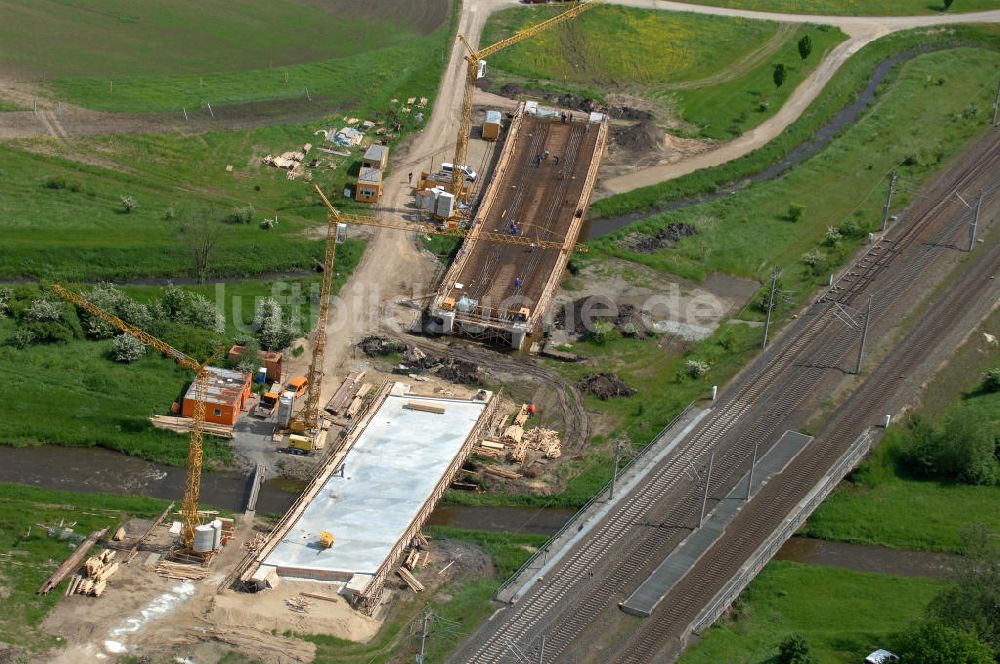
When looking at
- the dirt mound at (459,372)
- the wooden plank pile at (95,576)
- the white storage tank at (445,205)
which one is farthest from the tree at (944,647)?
the white storage tank at (445,205)

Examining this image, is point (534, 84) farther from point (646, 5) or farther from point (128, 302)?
point (128, 302)

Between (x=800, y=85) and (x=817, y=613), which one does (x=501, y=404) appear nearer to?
(x=817, y=613)

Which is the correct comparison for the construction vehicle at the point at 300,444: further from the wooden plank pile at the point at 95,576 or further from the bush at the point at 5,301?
the bush at the point at 5,301

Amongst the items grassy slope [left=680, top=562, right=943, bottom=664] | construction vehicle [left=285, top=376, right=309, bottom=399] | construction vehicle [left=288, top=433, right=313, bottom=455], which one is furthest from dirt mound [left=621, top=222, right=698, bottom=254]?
grassy slope [left=680, top=562, right=943, bottom=664]

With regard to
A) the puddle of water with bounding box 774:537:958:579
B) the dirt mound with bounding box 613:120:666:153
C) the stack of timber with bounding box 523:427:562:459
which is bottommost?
the puddle of water with bounding box 774:537:958:579

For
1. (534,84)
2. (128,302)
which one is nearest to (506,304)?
(128,302)

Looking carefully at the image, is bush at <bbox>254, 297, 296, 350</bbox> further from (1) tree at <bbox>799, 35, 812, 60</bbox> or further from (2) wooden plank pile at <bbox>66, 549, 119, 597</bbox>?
(1) tree at <bbox>799, 35, 812, 60</bbox>
